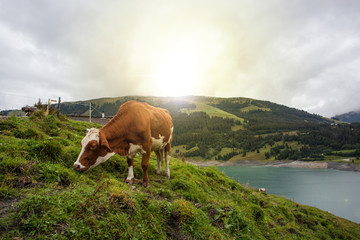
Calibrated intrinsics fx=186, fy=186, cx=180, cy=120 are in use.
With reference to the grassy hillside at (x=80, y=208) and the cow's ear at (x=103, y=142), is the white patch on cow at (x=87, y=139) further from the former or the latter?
the grassy hillside at (x=80, y=208)

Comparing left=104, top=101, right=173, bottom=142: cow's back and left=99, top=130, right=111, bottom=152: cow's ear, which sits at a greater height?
left=104, top=101, right=173, bottom=142: cow's back

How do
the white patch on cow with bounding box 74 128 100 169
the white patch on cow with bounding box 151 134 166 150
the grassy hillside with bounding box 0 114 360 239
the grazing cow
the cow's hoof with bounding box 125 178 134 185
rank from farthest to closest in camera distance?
the white patch on cow with bounding box 151 134 166 150 < the cow's hoof with bounding box 125 178 134 185 < the grazing cow < the white patch on cow with bounding box 74 128 100 169 < the grassy hillside with bounding box 0 114 360 239

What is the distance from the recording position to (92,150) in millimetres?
5355

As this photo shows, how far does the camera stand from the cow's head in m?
5.25

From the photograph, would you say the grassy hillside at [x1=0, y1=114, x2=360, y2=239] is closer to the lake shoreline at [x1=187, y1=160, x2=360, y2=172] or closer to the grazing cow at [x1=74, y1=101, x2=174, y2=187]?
the grazing cow at [x1=74, y1=101, x2=174, y2=187]

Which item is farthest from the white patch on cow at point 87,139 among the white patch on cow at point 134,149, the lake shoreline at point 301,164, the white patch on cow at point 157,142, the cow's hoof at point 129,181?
Result: the lake shoreline at point 301,164

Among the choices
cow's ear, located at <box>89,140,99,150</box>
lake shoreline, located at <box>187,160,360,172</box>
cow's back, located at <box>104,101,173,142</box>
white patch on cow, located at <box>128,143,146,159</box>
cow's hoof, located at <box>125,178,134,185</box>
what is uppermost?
cow's back, located at <box>104,101,173,142</box>

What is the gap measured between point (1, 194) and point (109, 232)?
80.8 inches

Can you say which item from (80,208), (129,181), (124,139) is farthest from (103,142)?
(80,208)

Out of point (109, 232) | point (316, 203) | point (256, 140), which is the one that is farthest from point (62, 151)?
point (256, 140)

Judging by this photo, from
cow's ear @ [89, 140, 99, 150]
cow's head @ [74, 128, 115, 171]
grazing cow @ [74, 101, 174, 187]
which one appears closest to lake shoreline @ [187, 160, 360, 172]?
grazing cow @ [74, 101, 174, 187]

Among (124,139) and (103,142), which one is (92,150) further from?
(124,139)

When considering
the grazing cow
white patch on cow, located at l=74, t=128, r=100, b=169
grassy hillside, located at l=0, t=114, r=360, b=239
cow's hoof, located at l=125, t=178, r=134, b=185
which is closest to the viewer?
grassy hillside, located at l=0, t=114, r=360, b=239

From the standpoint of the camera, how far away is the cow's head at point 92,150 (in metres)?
5.25
